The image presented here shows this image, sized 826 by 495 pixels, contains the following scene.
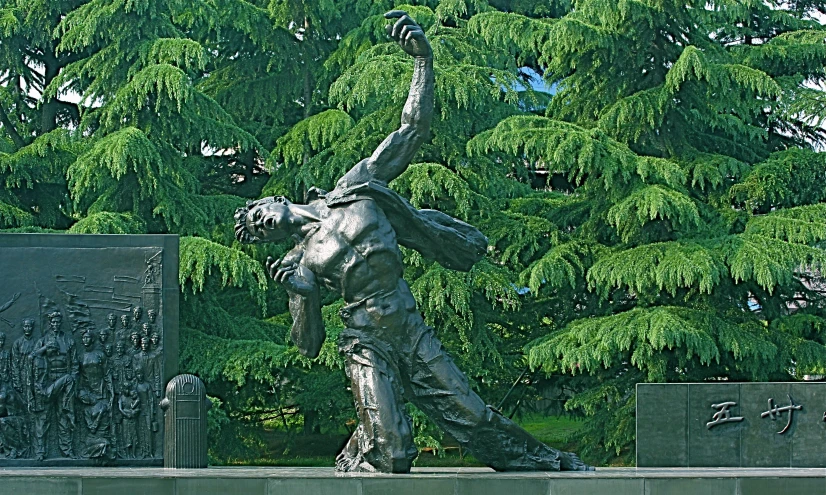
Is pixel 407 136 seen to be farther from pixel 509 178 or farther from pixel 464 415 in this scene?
pixel 509 178

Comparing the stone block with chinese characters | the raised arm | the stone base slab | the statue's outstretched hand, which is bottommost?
the stone base slab

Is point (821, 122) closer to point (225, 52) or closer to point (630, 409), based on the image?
point (630, 409)

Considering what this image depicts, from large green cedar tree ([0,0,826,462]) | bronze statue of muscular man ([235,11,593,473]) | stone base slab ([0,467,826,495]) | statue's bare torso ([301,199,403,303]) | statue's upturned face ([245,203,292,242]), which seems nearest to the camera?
stone base slab ([0,467,826,495])

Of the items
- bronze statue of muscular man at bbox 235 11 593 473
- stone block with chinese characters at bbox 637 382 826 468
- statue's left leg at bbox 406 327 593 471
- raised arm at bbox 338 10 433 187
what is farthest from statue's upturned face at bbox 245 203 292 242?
stone block with chinese characters at bbox 637 382 826 468

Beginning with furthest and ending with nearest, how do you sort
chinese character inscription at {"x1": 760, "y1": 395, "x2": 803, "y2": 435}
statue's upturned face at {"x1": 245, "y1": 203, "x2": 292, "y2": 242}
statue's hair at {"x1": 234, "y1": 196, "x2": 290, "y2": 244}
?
1. chinese character inscription at {"x1": 760, "y1": 395, "x2": 803, "y2": 435}
2. statue's hair at {"x1": 234, "y1": 196, "x2": 290, "y2": 244}
3. statue's upturned face at {"x1": 245, "y1": 203, "x2": 292, "y2": 242}

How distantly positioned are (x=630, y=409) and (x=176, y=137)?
262 inches

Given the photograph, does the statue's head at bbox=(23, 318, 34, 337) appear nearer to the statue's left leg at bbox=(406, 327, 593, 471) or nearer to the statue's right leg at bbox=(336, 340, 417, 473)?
the statue's right leg at bbox=(336, 340, 417, 473)

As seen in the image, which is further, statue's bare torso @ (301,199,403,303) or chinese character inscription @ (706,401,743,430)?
chinese character inscription @ (706,401,743,430)

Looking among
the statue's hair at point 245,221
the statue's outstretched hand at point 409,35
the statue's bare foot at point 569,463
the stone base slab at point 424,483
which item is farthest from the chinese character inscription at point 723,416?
the statue's hair at point 245,221

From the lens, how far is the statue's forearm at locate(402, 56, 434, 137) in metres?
9.68

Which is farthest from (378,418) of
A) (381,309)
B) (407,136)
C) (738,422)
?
(738,422)

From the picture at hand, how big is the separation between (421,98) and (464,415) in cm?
226

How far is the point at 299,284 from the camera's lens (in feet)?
30.5

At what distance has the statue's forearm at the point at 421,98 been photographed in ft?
31.8
